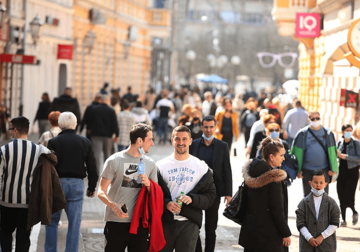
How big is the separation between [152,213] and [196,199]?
429mm

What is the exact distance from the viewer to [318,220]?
757 centimetres

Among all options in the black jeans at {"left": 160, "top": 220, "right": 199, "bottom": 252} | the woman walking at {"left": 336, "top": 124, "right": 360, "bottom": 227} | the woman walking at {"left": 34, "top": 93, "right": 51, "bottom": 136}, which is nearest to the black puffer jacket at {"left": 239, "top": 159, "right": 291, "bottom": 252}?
the black jeans at {"left": 160, "top": 220, "right": 199, "bottom": 252}

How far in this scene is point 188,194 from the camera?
268 inches

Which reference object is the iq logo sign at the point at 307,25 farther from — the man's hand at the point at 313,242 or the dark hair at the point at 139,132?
the dark hair at the point at 139,132

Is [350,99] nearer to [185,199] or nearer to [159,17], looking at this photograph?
[185,199]

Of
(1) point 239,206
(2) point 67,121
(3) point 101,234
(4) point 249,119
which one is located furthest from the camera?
(4) point 249,119

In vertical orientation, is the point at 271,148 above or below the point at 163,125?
above

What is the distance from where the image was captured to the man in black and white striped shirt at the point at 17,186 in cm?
766

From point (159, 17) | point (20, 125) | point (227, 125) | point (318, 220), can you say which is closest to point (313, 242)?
point (318, 220)

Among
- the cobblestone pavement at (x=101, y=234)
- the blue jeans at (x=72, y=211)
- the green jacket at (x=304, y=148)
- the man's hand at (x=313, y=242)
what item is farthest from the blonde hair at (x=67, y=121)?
the green jacket at (x=304, y=148)

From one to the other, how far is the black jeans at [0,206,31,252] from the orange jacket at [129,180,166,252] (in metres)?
1.58

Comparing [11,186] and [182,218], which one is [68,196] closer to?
[11,186]

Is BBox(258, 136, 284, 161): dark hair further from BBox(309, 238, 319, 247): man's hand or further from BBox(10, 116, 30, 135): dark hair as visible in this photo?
BBox(10, 116, 30, 135): dark hair

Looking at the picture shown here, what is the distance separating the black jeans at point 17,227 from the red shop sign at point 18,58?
561 inches
